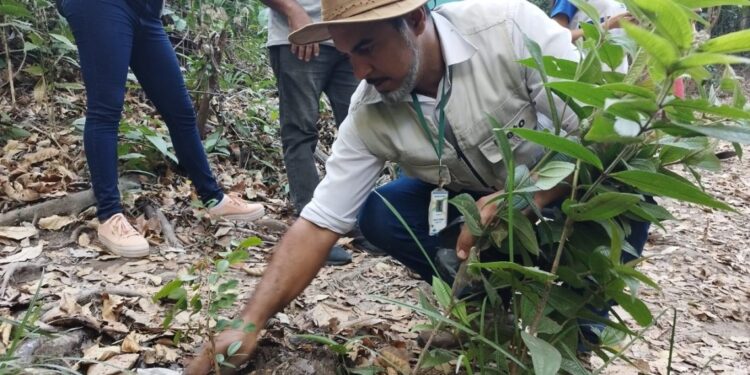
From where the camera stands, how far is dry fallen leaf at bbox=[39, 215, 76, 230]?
2.95 m

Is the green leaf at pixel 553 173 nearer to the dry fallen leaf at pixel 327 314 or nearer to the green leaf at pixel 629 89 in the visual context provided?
the green leaf at pixel 629 89

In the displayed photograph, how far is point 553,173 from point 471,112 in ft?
2.23

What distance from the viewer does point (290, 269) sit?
5.95 feet

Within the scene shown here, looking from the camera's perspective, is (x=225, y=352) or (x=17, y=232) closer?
(x=225, y=352)

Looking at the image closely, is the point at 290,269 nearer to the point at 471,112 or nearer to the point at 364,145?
the point at 364,145

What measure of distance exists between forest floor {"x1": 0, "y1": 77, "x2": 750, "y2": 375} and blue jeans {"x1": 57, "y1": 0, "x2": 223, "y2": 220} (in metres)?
0.34

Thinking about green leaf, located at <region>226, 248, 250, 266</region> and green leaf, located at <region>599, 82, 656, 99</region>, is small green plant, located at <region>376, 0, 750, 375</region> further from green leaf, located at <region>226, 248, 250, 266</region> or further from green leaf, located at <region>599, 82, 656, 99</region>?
green leaf, located at <region>226, 248, 250, 266</region>

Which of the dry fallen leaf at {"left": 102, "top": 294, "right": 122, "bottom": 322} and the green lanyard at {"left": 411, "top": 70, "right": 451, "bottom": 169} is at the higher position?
the green lanyard at {"left": 411, "top": 70, "right": 451, "bottom": 169}

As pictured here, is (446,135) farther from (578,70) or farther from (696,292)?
(696,292)

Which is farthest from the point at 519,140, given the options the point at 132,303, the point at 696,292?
the point at 696,292

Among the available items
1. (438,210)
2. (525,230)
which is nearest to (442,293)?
(525,230)

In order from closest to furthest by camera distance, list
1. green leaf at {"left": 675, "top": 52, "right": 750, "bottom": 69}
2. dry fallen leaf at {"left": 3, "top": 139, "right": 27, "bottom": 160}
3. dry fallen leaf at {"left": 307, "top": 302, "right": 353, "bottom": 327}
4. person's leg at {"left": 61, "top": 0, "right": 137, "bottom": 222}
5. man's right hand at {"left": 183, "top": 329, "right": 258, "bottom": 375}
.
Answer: green leaf at {"left": 675, "top": 52, "right": 750, "bottom": 69} < man's right hand at {"left": 183, "top": 329, "right": 258, "bottom": 375} < dry fallen leaf at {"left": 307, "top": 302, "right": 353, "bottom": 327} < person's leg at {"left": 61, "top": 0, "right": 137, "bottom": 222} < dry fallen leaf at {"left": 3, "top": 139, "right": 27, "bottom": 160}

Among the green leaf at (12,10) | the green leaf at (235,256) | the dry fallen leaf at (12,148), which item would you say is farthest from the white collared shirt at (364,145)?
the green leaf at (12,10)

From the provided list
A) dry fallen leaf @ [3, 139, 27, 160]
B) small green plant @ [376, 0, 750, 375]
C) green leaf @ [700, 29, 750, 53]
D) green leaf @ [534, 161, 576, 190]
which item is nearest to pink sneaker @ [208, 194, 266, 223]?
dry fallen leaf @ [3, 139, 27, 160]
